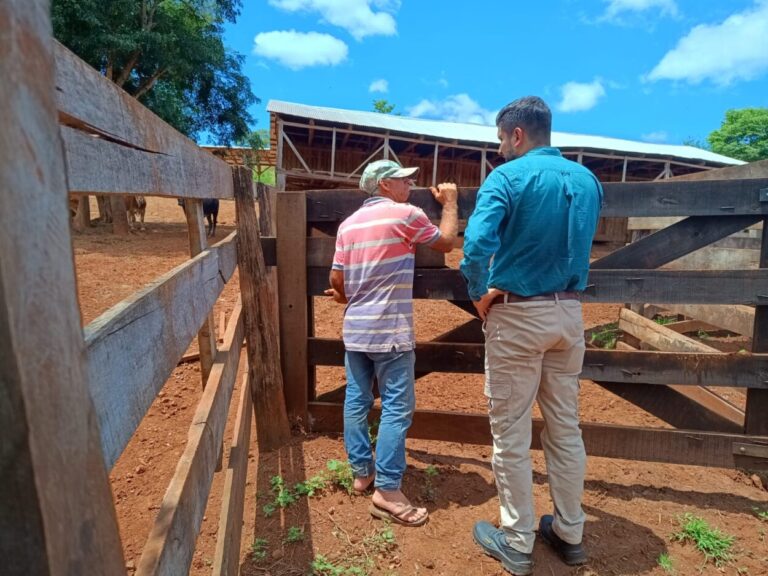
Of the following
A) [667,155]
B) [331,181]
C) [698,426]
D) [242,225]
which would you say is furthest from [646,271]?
[667,155]

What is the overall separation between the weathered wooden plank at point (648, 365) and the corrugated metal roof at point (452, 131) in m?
16.5

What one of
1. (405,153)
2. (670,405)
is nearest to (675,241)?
(670,405)

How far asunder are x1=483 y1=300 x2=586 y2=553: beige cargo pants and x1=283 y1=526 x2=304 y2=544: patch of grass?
3.50ft

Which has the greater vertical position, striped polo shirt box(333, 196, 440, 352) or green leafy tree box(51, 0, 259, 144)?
green leafy tree box(51, 0, 259, 144)

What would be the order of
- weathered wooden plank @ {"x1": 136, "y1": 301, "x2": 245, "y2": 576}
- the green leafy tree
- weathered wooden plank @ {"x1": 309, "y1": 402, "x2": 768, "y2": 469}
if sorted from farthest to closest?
the green leafy tree, weathered wooden plank @ {"x1": 309, "y1": 402, "x2": 768, "y2": 469}, weathered wooden plank @ {"x1": 136, "y1": 301, "x2": 245, "y2": 576}

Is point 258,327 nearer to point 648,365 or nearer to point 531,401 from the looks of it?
point 531,401

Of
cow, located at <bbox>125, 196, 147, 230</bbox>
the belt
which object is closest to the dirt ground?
the belt

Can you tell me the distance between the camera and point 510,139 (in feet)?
8.07

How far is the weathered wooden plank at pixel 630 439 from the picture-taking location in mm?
3086

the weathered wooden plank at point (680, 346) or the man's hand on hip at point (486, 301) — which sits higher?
the man's hand on hip at point (486, 301)

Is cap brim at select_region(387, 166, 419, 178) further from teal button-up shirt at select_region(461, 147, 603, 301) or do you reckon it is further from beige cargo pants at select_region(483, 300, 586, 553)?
beige cargo pants at select_region(483, 300, 586, 553)

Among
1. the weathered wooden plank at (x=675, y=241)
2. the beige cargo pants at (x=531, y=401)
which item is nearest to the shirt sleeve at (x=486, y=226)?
the beige cargo pants at (x=531, y=401)

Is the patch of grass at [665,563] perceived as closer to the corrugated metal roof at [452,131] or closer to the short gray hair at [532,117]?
the short gray hair at [532,117]

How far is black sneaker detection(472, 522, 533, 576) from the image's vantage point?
2.40m
